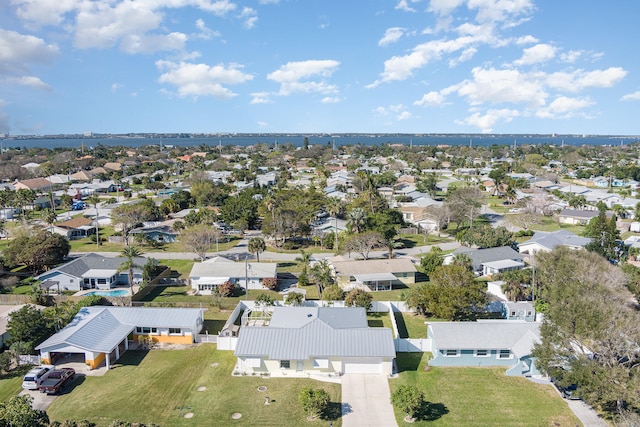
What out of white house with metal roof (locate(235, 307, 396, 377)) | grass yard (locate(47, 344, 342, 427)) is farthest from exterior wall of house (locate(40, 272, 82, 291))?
white house with metal roof (locate(235, 307, 396, 377))

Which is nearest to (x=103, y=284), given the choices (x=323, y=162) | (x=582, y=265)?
(x=582, y=265)

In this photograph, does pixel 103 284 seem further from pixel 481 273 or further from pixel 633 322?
pixel 633 322

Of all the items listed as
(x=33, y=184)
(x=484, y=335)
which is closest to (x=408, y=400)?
(x=484, y=335)

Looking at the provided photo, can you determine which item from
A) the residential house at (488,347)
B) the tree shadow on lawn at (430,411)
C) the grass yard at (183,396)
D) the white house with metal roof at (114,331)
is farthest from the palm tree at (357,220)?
the tree shadow on lawn at (430,411)

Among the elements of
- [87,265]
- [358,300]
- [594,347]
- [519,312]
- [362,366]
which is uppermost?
[594,347]

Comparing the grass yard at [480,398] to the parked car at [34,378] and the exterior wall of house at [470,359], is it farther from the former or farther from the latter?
the parked car at [34,378]

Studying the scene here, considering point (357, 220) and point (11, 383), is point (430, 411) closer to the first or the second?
point (11, 383)
